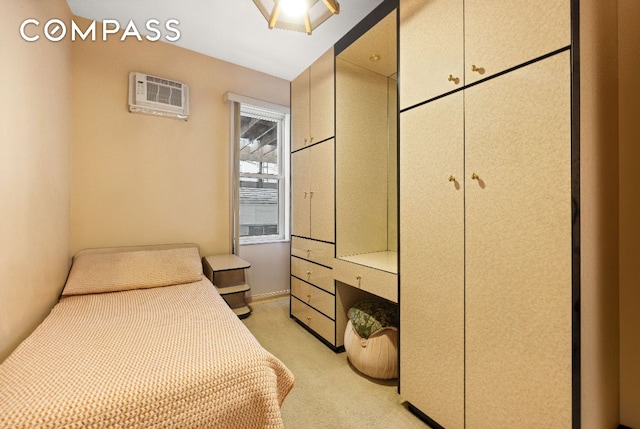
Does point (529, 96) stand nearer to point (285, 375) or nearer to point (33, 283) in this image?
point (285, 375)

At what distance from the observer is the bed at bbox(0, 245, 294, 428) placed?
904mm

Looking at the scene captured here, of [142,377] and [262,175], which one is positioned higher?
[262,175]

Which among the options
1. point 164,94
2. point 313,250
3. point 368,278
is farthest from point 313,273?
point 164,94

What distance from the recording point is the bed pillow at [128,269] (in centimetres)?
201

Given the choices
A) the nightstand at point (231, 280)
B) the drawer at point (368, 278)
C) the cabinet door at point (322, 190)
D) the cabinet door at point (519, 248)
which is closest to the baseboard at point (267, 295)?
the nightstand at point (231, 280)

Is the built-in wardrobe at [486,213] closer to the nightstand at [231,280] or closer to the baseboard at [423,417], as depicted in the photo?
the baseboard at [423,417]

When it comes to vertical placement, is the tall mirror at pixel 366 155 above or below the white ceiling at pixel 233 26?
below

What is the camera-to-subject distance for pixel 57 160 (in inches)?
76.5

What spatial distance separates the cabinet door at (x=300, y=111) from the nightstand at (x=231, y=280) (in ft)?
4.15

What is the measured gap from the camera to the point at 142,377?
1.01 meters

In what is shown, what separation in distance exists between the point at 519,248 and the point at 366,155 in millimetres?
1386

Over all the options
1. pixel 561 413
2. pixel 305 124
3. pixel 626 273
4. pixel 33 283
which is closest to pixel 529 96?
pixel 626 273

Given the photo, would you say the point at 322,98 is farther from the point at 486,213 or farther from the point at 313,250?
the point at 486,213

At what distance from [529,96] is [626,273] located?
3.13 ft
